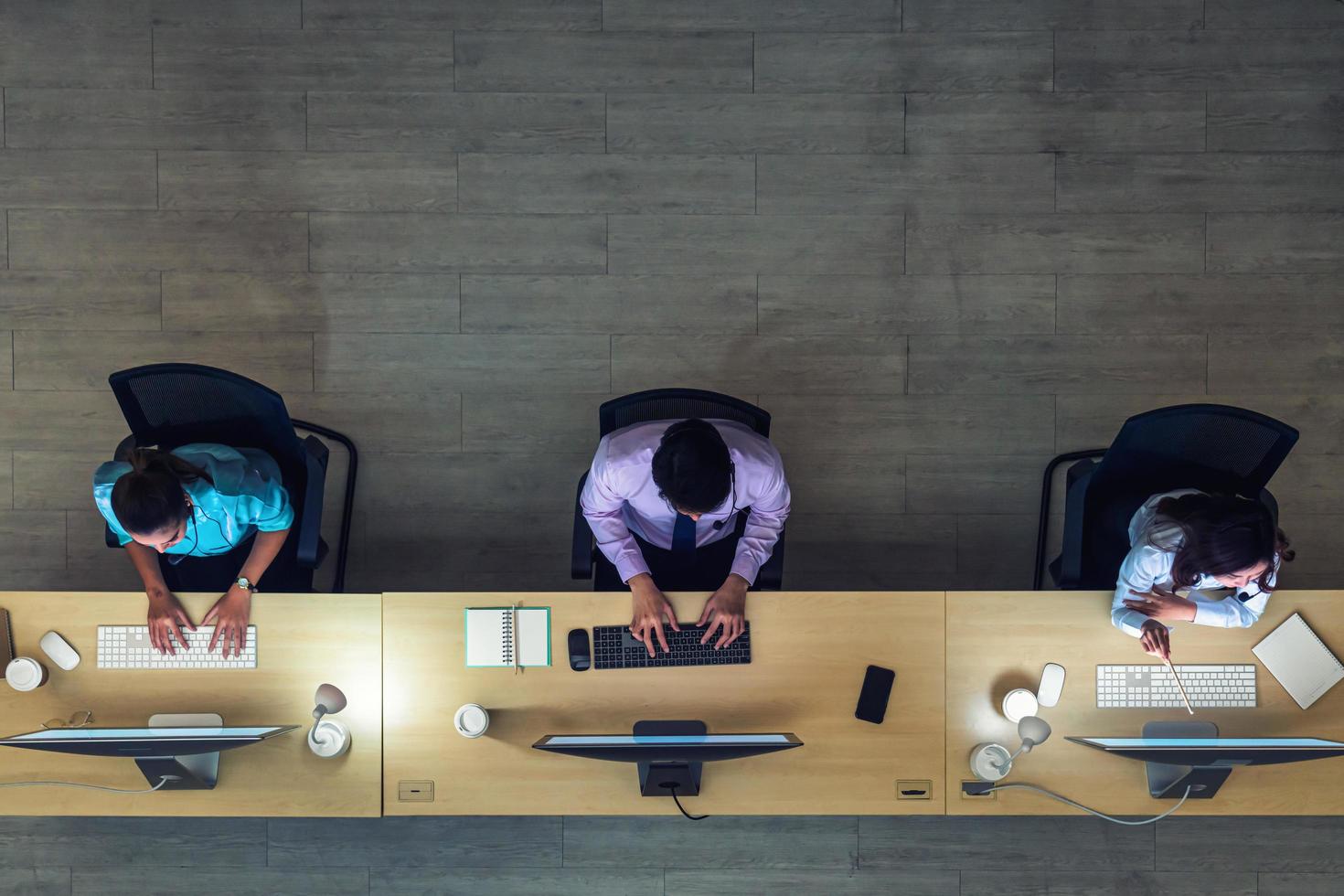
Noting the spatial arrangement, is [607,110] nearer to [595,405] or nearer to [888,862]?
[595,405]

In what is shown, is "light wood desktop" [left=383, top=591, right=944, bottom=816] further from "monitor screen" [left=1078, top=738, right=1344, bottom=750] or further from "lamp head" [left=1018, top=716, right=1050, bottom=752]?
"monitor screen" [left=1078, top=738, right=1344, bottom=750]

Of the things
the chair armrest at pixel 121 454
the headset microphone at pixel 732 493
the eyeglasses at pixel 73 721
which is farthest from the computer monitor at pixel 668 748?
the chair armrest at pixel 121 454

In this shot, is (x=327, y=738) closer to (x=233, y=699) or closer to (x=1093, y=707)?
(x=233, y=699)

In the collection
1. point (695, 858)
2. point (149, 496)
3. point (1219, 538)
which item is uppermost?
point (149, 496)

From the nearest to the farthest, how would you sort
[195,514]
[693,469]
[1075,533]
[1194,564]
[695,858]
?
1. [693,469]
2. [1194,564]
3. [195,514]
4. [1075,533]
5. [695,858]

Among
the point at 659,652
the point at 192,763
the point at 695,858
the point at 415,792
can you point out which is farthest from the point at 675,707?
the point at 192,763

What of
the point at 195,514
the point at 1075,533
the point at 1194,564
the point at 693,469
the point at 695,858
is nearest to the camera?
the point at 693,469

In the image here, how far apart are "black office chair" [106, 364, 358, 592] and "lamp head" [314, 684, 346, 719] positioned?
1.35ft

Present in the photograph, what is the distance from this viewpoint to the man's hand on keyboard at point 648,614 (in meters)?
2.24

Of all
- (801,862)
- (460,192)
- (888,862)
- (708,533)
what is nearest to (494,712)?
(708,533)

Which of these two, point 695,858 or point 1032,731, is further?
point 695,858

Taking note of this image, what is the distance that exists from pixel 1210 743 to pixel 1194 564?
1.47ft

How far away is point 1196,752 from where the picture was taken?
6.37ft

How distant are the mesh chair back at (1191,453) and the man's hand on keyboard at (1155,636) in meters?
0.28
